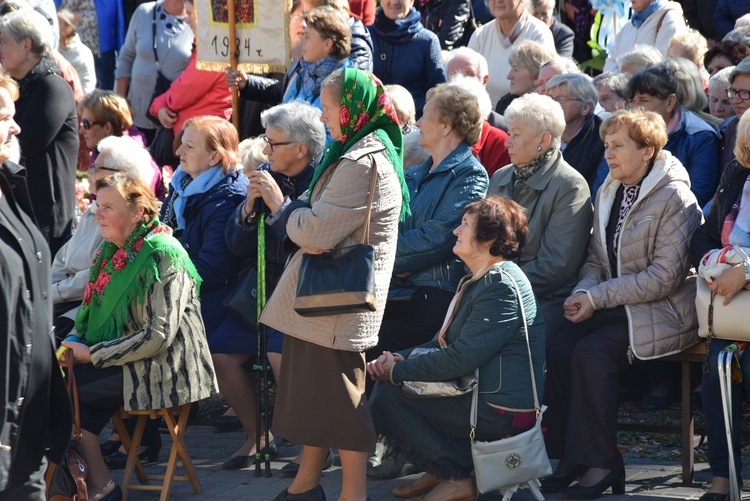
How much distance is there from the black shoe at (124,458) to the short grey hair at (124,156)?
5.32 ft

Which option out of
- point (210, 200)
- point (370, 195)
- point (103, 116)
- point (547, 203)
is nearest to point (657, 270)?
point (547, 203)

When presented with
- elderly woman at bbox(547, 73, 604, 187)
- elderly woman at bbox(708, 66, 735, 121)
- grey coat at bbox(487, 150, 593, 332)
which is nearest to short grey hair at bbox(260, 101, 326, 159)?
→ grey coat at bbox(487, 150, 593, 332)

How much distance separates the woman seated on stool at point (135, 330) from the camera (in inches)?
220

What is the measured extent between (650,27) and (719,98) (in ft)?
7.18

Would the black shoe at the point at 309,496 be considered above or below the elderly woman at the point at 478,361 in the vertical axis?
below

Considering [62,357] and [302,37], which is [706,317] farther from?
[302,37]

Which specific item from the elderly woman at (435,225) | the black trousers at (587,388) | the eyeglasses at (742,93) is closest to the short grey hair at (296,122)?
the elderly woman at (435,225)

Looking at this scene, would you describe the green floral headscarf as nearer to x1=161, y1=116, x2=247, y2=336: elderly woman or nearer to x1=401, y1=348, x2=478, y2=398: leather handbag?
x1=401, y1=348, x2=478, y2=398: leather handbag

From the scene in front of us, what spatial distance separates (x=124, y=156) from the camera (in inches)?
266

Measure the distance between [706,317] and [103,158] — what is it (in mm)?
3711

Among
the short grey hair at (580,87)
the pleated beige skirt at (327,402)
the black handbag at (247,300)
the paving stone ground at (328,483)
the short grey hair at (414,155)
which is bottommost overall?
the paving stone ground at (328,483)

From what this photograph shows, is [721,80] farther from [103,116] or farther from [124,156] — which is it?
[103,116]

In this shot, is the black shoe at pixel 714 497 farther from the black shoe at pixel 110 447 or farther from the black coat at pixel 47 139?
the black coat at pixel 47 139

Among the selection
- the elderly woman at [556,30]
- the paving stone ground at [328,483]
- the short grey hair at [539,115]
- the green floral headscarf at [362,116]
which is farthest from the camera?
the elderly woman at [556,30]
